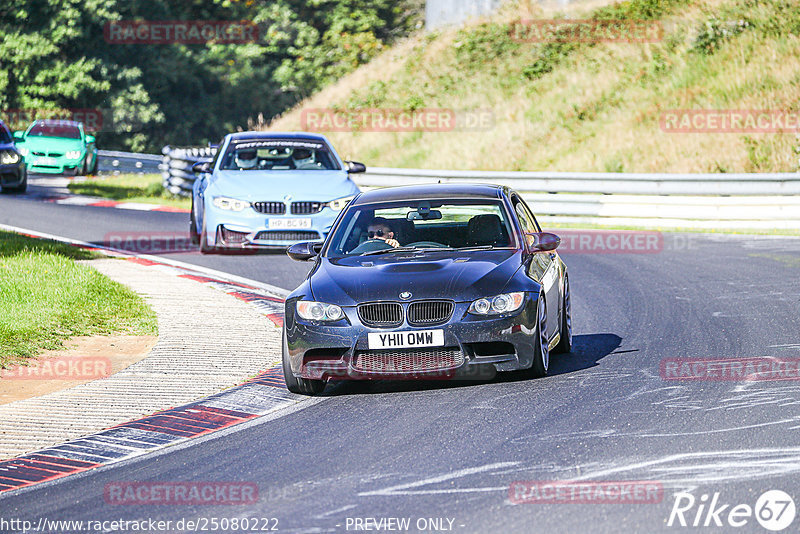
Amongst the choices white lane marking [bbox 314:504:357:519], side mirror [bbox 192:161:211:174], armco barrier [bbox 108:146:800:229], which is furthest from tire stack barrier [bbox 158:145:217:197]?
white lane marking [bbox 314:504:357:519]

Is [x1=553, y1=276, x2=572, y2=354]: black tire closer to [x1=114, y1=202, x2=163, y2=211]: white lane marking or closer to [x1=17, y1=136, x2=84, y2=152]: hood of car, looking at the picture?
[x1=114, y1=202, x2=163, y2=211]: white lane marking

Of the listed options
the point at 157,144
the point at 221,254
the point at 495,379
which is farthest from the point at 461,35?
the point at 495,379

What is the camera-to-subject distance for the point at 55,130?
35156 mm

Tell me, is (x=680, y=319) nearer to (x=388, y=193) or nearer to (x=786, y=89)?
(x=388, y=193)

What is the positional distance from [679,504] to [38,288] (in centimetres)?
891

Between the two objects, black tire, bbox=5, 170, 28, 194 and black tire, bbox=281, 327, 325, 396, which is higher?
black tire, bbox=5, 170, 28, 194

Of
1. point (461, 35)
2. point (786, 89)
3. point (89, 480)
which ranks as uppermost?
point (461, 35)

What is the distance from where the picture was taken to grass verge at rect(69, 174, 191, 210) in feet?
96.4

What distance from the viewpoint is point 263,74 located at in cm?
5912

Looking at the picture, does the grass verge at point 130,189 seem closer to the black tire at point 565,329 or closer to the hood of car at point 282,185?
the hood of car at point 282,185

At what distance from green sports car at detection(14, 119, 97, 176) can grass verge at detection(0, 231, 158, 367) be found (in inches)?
765

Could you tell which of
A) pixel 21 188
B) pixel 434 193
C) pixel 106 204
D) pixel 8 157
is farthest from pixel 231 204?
pixel 21 188

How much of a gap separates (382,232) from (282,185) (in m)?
7.19

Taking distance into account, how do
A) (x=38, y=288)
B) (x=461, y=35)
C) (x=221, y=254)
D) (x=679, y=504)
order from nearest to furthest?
1. (x=679, y=504)
2. (x=38, y=288)
3. (x=221, y=254)
4. (x=461, y=35)
